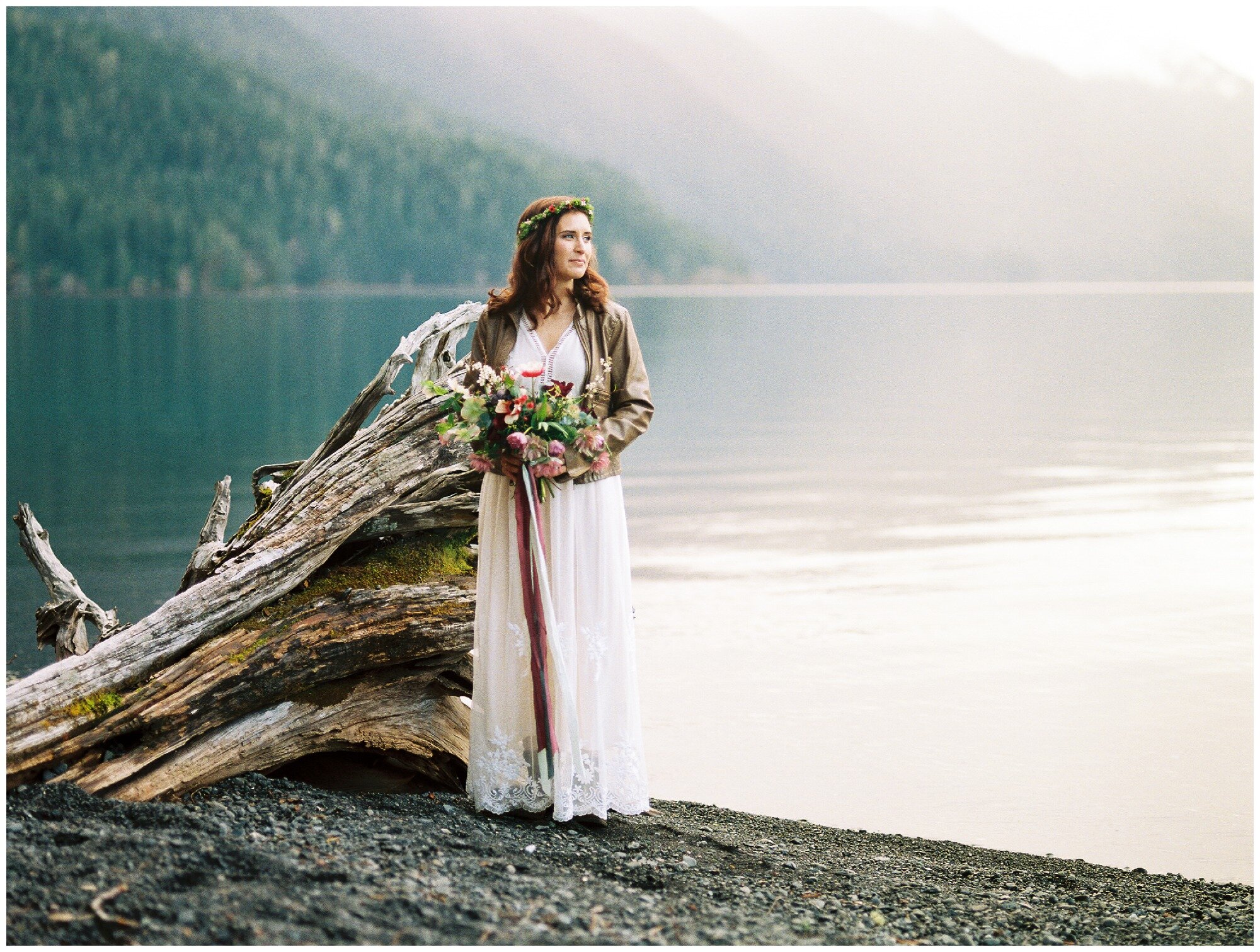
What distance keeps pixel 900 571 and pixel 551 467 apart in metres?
10.1

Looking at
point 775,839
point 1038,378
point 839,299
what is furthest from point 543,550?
point 839,299

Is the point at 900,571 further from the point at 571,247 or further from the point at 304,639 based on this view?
the point at 304,639

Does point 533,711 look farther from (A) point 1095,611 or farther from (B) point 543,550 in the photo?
(A) point 1095,611

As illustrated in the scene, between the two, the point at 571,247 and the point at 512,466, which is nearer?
the point at 512,466

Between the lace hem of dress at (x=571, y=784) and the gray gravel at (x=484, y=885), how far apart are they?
4.0 inches

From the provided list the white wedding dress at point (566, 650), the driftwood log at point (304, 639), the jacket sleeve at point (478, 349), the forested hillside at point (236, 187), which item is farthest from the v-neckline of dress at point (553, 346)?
the forested hillside at point (236, 187)

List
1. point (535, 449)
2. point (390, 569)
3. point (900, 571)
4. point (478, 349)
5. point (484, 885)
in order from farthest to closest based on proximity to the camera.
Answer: point (900, 571) < point (390, 569) < point (478, 349) < point (535, 449) < point (484, 885)

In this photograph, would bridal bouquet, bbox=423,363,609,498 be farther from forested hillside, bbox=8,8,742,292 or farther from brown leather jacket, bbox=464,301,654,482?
forested hillside, bbox=8,8,742,292

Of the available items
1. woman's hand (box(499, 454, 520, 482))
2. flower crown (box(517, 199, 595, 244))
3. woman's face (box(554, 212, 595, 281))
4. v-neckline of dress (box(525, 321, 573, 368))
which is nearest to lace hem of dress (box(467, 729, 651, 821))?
woman's hand (box(499, 454, 520, 482))

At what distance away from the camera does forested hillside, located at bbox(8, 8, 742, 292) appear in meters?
132

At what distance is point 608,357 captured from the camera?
597cm

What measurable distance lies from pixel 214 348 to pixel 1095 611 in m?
48.2

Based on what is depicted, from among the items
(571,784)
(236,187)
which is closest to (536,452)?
(571,784)

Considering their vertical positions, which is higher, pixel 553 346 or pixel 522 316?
pixel 522 316
